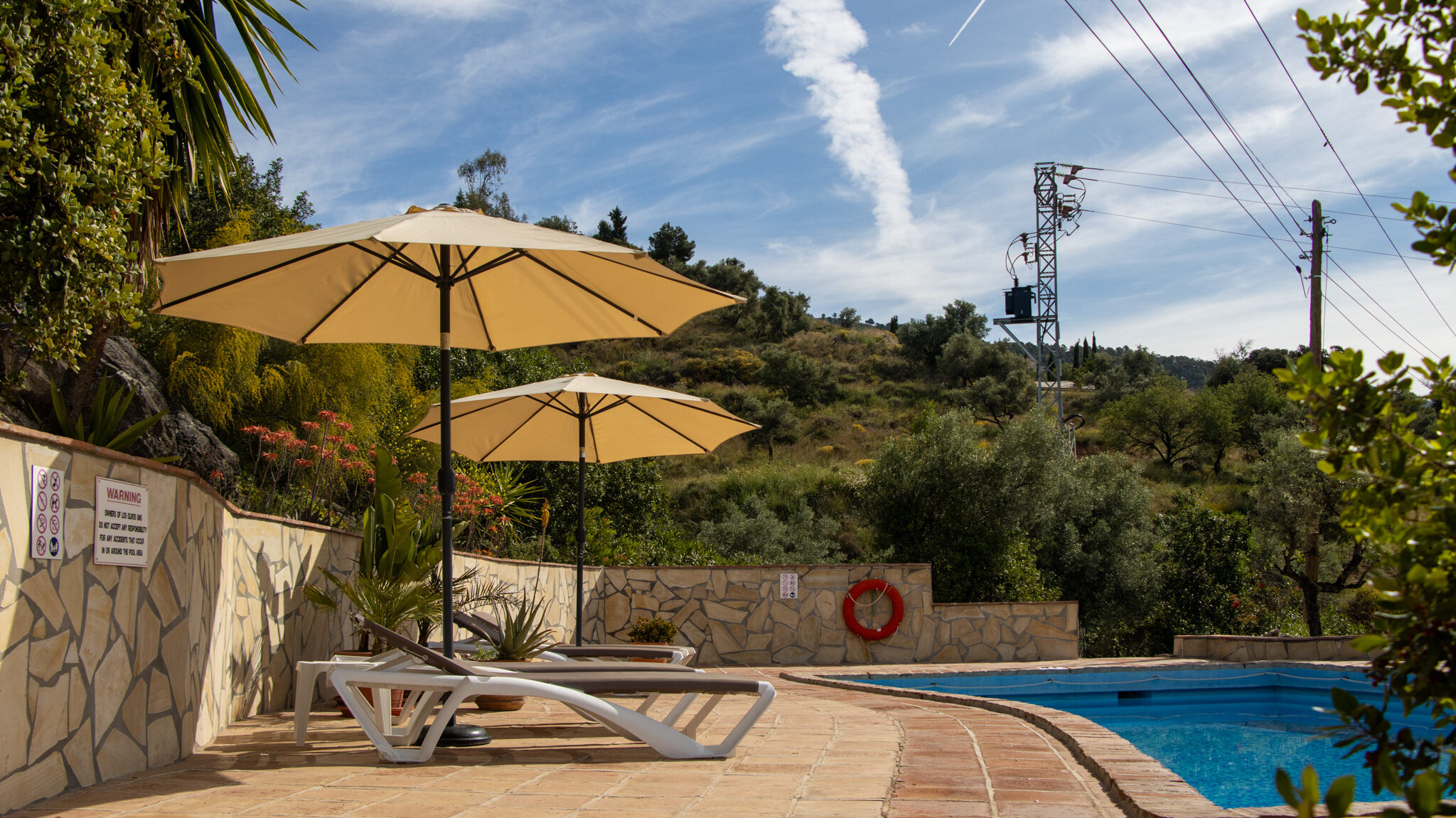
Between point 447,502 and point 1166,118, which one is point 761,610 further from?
point 1166,118

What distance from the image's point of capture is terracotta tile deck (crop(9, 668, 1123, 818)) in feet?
10.1

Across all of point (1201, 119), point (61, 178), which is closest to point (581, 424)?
point (61, 178)

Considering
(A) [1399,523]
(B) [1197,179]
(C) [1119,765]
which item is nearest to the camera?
(A) [1399,523]

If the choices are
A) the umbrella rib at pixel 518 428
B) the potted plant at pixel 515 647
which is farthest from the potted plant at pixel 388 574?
the umbrella rib at pixel 518 428

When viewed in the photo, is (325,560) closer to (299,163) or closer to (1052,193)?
(299,163)

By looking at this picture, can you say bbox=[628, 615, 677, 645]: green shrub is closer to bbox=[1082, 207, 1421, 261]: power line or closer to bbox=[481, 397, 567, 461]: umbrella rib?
bbox=[481, 397, 567, 461]: umbrella rib

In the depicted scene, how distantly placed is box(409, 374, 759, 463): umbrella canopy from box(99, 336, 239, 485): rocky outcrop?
4.17 meters

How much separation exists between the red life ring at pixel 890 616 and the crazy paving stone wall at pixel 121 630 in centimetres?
723

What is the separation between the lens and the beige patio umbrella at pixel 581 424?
22.7 feet

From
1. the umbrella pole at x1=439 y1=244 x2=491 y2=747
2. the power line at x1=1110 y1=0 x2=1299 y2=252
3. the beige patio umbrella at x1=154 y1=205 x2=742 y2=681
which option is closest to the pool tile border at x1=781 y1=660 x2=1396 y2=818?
the beige patio umbrella at x1=154 y1=205 x2=742 y2=681

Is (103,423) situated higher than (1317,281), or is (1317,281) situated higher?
(1317,281)

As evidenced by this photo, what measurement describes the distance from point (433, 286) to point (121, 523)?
218cm

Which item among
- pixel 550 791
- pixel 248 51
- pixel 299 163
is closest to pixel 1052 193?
pixel 299 163

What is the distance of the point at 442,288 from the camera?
457 cm
